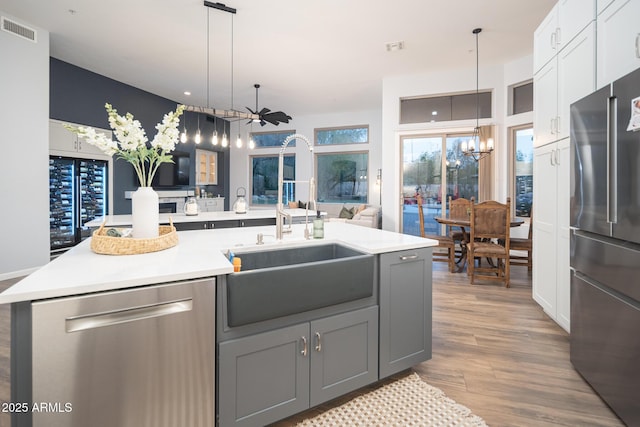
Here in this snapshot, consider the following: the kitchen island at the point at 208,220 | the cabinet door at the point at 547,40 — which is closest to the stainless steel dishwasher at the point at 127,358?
the kitchen island at the point at 208,220

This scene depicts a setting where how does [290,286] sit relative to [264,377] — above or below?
above

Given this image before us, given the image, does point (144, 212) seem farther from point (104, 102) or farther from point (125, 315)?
point (104, 102)

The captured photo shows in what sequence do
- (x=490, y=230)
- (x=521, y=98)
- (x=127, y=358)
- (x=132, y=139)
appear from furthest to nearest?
(x=521, y=98), (x=490, y=230), (x=132, y=139), (x=127, y=358)

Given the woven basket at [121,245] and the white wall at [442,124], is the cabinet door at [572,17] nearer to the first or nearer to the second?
the white wall at [442,124]

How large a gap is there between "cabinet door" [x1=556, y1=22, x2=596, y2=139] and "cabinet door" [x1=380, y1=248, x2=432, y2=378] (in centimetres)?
158

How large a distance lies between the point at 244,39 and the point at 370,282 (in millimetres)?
4212

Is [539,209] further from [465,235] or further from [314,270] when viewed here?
[314,270]

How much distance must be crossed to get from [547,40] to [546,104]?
570mm

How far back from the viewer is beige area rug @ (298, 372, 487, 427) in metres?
1.66

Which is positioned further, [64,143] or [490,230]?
[64,143]

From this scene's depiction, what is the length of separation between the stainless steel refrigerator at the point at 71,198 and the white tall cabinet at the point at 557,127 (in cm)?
612

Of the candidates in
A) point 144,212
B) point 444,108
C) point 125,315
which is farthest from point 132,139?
point 444,108

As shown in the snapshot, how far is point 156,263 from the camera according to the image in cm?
143

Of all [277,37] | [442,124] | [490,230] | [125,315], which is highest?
[277,37]
